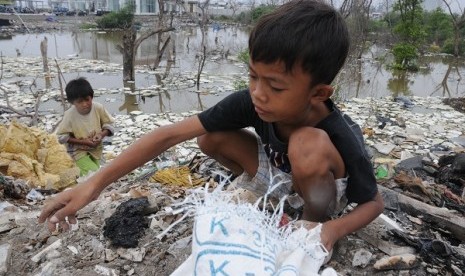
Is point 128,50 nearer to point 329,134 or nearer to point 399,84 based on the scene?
point 399,84

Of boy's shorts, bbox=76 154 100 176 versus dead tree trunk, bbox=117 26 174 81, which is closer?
boy's shorts, bbox=76 154 100 176

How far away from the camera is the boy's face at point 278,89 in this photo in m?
1.14

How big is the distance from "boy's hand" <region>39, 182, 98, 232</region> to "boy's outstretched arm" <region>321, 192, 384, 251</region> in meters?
0.76

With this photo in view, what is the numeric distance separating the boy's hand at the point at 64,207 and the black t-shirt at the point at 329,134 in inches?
22.4

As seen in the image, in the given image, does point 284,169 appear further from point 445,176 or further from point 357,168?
point 445,176

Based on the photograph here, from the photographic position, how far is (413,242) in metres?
1.64

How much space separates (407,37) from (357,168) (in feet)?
46.2

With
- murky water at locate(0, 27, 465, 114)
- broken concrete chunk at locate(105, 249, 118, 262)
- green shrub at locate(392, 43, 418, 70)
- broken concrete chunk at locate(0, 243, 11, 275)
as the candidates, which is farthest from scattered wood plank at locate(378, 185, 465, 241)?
green shrub at locate(392, 43, 418, 70)

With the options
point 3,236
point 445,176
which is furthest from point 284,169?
point 445,176

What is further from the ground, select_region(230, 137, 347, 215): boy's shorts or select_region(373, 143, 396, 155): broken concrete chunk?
select_region(230, 137, 347, 215): boy's shorts

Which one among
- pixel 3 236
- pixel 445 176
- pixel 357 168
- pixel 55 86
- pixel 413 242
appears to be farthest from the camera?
pixel 55 86

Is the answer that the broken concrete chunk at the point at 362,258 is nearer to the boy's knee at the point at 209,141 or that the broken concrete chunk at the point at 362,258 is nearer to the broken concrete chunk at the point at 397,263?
the broken concrete chunk at the point at 397,263

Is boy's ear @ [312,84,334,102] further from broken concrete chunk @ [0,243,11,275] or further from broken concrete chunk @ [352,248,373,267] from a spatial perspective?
broken concrete chunk @ [0,243,11,275]

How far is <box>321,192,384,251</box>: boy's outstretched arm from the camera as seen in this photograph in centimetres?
119
